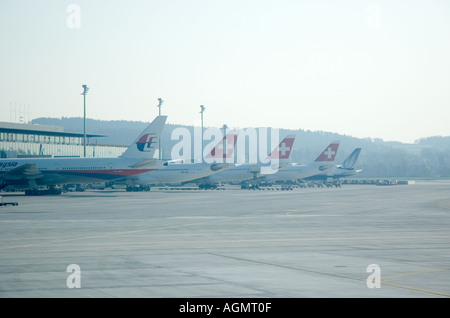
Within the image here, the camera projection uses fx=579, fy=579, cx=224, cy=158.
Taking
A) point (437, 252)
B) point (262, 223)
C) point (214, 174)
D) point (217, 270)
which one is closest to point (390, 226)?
point (262, 223)

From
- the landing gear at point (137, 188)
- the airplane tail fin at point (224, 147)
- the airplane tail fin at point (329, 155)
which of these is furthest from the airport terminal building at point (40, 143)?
the airplane tail fin at point (329, 155)

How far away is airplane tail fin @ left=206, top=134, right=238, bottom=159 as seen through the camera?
325ft

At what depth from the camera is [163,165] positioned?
82438 mm

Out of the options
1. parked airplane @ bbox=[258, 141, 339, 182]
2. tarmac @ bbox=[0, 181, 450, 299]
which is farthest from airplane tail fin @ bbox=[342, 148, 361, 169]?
tarmac @ bbox=[0, 181, 450, 299]

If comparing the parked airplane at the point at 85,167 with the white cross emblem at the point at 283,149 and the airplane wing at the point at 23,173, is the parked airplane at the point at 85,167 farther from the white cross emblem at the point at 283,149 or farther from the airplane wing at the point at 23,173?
the white cross emblem at the point at 283,149

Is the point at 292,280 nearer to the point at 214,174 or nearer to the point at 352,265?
the point at 352,265

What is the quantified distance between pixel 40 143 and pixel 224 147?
1518 inches

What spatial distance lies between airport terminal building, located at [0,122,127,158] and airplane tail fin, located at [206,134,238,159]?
33.0 m

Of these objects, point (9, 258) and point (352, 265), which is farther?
point (9, 258)

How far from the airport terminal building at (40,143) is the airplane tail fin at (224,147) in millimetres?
32991

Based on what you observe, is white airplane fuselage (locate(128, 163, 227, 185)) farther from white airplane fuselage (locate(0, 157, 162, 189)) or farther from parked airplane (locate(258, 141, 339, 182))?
parked airplane (locate(258, 141, 339, 182))

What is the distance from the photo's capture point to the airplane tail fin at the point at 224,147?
99.1 meters

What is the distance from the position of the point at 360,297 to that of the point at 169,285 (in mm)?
4915

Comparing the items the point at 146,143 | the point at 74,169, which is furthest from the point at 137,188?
the point at 74,169
